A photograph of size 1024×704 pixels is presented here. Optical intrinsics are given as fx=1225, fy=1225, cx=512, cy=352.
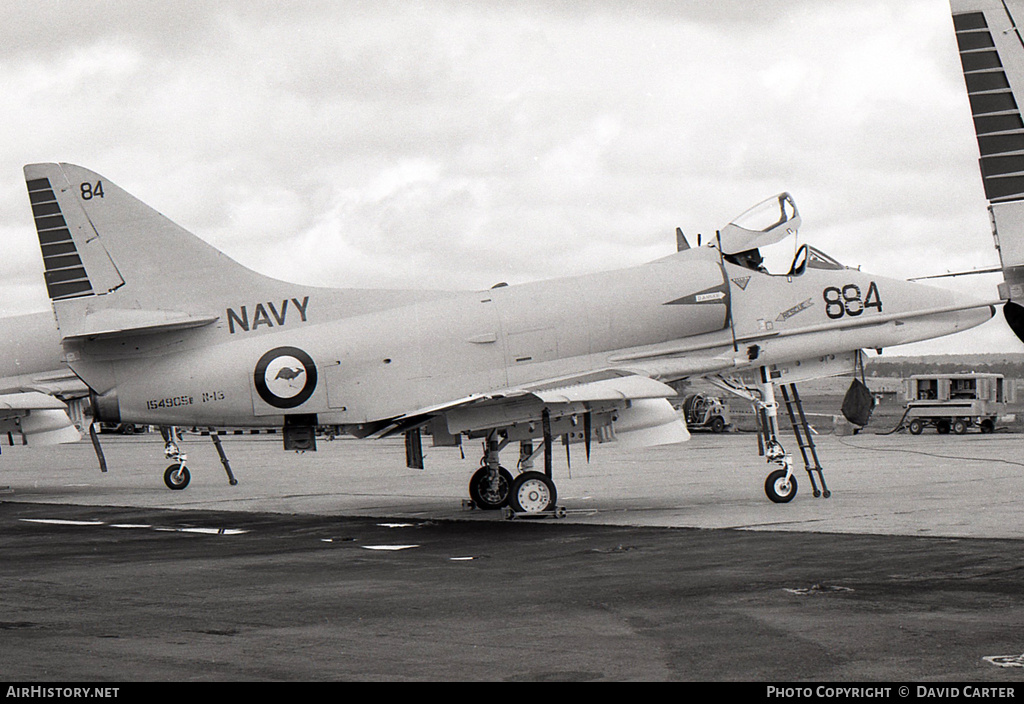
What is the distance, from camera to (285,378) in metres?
17.0

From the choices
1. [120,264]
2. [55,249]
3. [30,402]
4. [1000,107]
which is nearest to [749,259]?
[120,264]

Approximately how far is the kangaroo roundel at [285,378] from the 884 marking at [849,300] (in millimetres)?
7640

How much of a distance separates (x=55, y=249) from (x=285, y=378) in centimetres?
411

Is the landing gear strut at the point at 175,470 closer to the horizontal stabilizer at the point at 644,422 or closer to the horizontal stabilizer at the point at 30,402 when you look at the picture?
the horizontal stabilizer at the point at 30,402

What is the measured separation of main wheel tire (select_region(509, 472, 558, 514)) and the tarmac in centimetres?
23

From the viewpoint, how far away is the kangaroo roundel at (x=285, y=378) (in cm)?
1700

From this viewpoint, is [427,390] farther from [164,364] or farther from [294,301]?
[164,364]

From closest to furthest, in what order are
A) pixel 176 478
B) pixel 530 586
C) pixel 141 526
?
1. pixel 530 586
2. pixel 141 526
3. pixel 176 478

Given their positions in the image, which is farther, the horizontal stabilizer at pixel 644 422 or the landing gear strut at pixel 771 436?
the landing gear strut at pixel 771 436

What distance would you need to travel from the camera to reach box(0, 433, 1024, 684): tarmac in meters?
7.36

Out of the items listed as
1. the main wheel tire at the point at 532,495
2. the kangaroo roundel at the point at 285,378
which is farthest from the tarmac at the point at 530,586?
the kangaroo roundel at the point at 285,378

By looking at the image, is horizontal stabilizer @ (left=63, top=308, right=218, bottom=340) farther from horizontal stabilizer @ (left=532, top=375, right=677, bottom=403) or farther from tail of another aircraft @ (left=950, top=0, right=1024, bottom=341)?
tail of another aircraft @ (left=950, top=0, right=1024, bottom=341)

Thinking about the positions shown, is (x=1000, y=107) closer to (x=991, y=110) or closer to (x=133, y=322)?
(x=991, y=110)

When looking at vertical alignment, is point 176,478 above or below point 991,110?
below
